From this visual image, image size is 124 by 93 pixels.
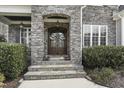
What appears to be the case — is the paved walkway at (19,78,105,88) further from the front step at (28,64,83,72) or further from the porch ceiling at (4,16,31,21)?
the porch ceiling at (4,16,31,21)

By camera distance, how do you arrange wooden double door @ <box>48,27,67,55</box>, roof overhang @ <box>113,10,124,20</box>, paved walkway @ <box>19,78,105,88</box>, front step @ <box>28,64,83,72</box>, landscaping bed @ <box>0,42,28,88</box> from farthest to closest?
wooden double door @ <box>48,27,67,55</box> → roof overhang @ <box>113,10,124,20</box> → front step @ <box>28,64,83,72</box> → landscaping bed @ <box>0,42,28,88</box> → paved walkway @ <box>19,78,105,88</box>

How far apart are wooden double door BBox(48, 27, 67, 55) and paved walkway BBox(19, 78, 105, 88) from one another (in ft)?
21.8

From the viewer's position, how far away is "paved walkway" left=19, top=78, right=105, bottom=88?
8.59 meters

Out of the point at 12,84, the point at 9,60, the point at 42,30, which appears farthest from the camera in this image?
the point at 42,30

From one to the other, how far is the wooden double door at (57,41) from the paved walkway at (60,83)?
6640mm

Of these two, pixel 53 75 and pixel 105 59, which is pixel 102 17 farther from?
pixel 53 75

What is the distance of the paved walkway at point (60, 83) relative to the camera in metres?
8.59

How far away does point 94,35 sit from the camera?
A: 15203mm

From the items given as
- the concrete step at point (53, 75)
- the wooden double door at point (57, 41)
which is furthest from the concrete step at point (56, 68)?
the wooden double door at point (57, 41)

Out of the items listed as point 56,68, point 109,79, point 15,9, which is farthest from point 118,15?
point 15,9

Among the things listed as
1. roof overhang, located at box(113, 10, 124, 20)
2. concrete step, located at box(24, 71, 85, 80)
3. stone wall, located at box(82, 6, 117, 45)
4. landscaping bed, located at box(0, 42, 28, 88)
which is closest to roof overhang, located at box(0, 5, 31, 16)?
landscaping bed, located at box(0, 42, 28, 88)

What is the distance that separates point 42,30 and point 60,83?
431cm
